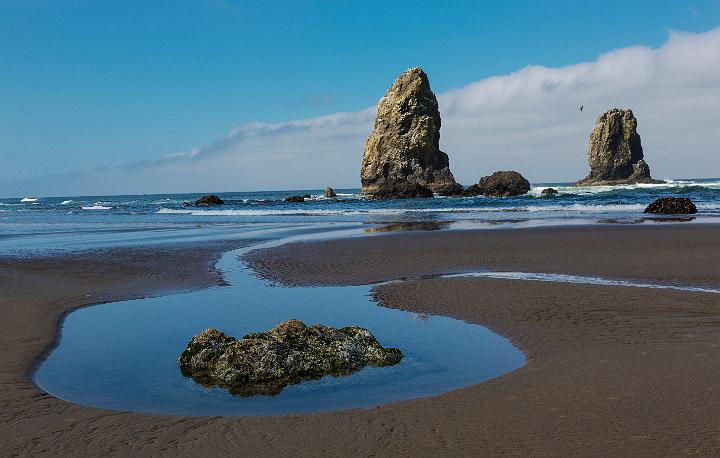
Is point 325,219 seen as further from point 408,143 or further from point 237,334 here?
point 408,143

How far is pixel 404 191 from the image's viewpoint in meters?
77.6

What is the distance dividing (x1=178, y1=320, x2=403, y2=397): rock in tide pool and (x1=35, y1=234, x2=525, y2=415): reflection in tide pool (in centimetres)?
18

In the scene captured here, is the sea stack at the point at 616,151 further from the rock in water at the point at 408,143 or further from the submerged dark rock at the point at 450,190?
the submerged dark rock at the point at 450,190

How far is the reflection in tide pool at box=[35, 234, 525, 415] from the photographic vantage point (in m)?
5.83

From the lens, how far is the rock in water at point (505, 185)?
233 feet

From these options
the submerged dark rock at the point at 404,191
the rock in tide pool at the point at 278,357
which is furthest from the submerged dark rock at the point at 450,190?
the rock in tide pool at the point at 278,357

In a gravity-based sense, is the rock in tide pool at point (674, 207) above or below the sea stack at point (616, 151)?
below

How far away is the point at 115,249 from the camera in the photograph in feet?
68.6

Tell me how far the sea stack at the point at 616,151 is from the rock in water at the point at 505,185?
4783cm

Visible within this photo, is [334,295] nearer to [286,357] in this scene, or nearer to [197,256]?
[286,357]

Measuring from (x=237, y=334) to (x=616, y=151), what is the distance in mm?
121092

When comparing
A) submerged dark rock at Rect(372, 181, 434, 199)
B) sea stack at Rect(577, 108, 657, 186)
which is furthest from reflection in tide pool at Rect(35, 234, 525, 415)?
sea stack at Rect(577, 108, 657, 186)

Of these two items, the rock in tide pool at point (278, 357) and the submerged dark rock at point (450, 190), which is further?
the submerged dark rock at point (450, 190)

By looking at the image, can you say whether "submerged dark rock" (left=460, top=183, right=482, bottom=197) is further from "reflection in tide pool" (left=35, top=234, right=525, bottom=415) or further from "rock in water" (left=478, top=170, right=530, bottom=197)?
"reflection in tide pool" (left=35, top=234, right=525, bottom=415)
